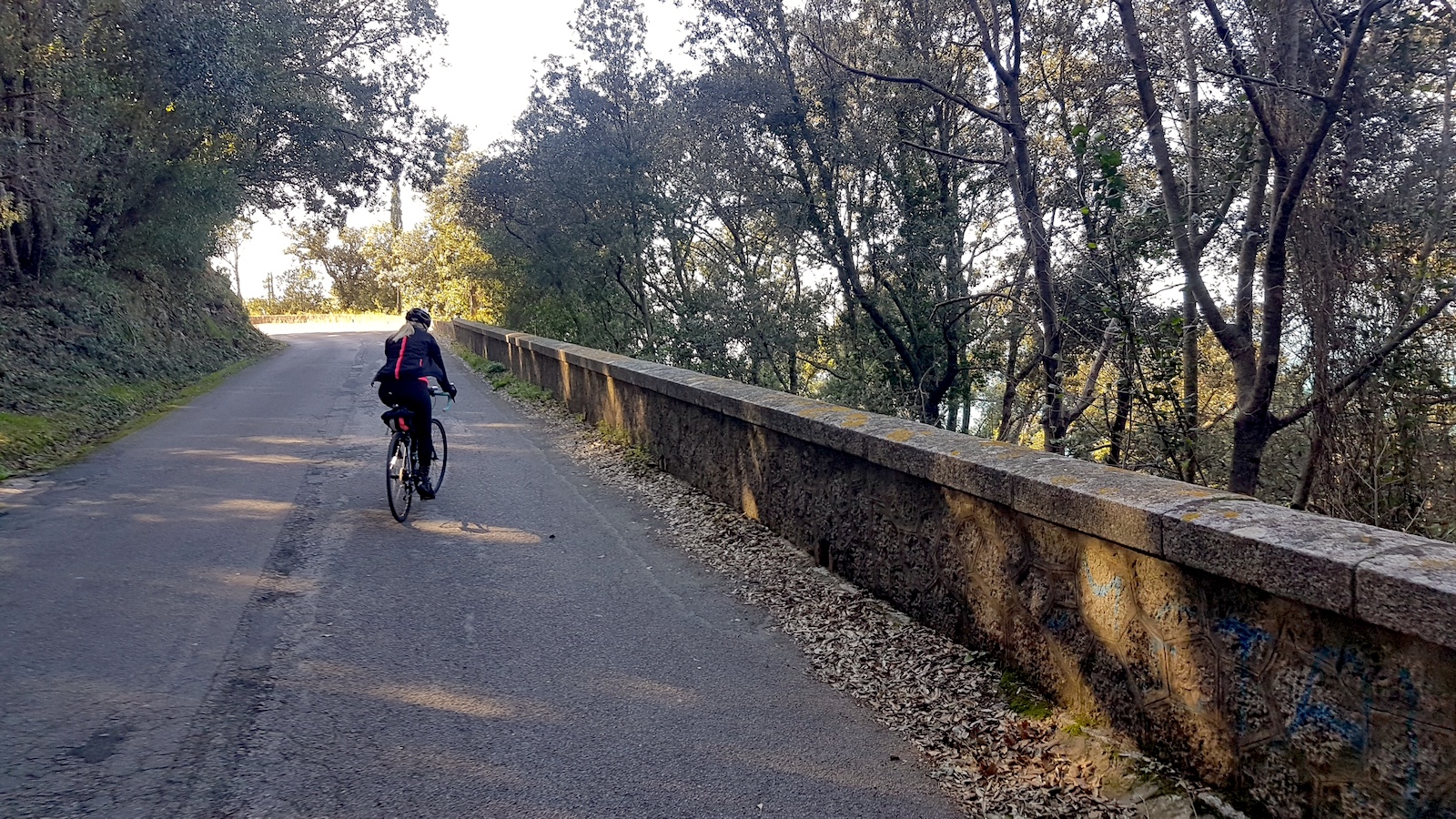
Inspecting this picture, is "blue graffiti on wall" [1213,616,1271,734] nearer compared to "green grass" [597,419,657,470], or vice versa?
"blue graffiti on wall" [1213,616,1271,734]

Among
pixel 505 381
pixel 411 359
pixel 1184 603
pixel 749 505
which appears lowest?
pixel 505 381

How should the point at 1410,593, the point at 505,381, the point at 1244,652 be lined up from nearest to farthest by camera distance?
the point at 1410,593
the point at 1244,652
the point at 505,381

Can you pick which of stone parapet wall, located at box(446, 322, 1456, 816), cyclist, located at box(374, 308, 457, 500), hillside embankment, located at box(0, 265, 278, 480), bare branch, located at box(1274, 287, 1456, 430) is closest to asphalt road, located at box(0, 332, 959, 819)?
cyclist, located at box(374, 308, 457, 500)

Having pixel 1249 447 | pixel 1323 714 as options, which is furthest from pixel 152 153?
pixel 1323 714

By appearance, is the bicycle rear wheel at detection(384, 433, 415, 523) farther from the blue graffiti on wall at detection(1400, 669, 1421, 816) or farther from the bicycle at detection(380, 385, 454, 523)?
the blue graffiti on wall at detection(1400, 669, 1421, 816)

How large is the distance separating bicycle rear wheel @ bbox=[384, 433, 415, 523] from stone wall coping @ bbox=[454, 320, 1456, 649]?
362 cm

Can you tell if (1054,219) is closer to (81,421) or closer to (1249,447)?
(1249,447)

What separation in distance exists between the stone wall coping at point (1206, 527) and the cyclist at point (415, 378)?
12.7 ft

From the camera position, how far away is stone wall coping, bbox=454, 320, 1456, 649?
98.9 inches

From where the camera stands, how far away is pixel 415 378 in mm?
8008

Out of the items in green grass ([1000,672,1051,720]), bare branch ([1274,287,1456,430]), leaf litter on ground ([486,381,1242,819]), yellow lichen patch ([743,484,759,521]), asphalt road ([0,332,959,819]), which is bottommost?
asphalt road ([0,332,959,819])

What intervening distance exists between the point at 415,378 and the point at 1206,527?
651 centimetres

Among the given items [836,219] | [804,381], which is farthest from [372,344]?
[836,219]

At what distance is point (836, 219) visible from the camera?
1535 centimetres
